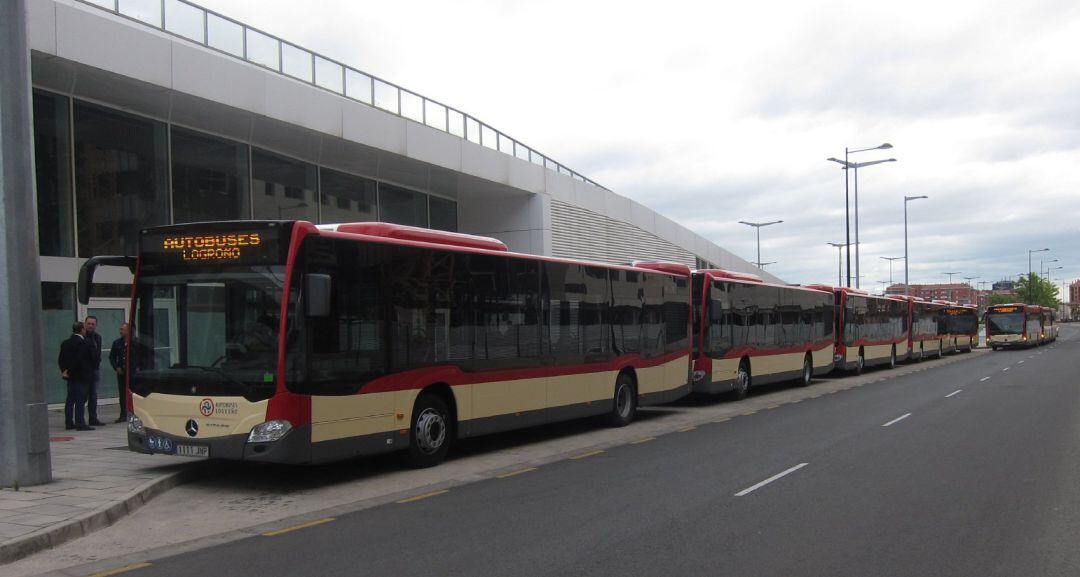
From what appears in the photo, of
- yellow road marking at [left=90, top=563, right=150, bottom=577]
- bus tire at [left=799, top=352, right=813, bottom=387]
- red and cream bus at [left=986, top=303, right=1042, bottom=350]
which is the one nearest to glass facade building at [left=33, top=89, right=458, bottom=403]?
yellow road marking at [left=90, top=563, right=150, bottom=577]

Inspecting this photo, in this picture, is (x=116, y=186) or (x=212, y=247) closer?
(x=212, y=247)

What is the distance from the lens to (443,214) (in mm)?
29359

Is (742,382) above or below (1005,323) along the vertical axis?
above

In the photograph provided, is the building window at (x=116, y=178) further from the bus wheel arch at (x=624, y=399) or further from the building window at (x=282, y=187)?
the bus wheel arch at (x=624, y=399)

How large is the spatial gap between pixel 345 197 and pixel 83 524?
1725 cm

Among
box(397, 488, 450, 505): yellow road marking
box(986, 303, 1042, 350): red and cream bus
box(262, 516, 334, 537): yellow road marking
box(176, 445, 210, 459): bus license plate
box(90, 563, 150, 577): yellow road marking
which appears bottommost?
box(986, 303, 1042, 350): red and cream bus

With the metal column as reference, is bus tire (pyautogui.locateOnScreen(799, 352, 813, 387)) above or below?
below

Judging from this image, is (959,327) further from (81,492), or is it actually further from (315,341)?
(81,492)

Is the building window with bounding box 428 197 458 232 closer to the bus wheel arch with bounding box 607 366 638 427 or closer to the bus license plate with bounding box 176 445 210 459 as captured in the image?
the bus wheel arch with bounding box 607 366 638 427

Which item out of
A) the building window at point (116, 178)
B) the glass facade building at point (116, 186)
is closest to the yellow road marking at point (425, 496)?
the glass facade building at point (116, 186)

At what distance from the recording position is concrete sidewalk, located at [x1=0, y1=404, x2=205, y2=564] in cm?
721

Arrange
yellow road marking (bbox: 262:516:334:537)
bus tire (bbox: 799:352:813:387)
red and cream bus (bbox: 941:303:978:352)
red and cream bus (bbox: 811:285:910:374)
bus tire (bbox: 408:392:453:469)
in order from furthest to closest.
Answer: red and cream bus (bbox: 941:303:978:352) < red and cream bus (bbox: 811:285:910:374) < bus tire (bbox: 799:352:813:387) < bus tire (bbox: 408:392:453:469) < yellow road marking (bbox: 262:516:334:537)

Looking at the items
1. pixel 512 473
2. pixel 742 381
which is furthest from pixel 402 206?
pixel 512 473

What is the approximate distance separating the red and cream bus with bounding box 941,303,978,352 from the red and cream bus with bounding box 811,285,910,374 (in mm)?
11894
